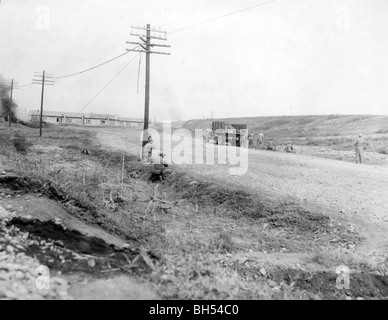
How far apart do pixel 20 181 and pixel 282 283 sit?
5.10m

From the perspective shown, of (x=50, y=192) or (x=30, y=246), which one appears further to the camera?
(x=50, y=192)

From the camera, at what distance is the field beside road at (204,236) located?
4.27 meters

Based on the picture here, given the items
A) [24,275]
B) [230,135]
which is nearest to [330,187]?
[24,275]

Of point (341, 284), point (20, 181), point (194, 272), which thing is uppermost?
point (20, 181)

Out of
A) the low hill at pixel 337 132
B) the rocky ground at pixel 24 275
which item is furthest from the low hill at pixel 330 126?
the rocky ground at pixel 24 275

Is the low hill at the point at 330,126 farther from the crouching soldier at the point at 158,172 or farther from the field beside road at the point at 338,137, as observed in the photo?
the crouching soldier at the point at 158,172

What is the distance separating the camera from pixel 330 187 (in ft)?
35.4

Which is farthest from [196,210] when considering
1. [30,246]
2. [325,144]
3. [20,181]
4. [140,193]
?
[325,144]

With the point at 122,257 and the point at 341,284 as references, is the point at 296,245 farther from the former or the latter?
the point at 122,257

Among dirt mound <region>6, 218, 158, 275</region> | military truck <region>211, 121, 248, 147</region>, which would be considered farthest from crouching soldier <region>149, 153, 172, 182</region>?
military truck <region>211, 121, 248, 147</region>

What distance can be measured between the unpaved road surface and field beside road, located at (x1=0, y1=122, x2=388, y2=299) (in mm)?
37

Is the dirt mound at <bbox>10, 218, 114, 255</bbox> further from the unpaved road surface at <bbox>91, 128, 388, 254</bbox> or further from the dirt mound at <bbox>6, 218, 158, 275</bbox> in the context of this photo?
the unpaved road surface at <bbox>91, 128, 388, 254</bbox>

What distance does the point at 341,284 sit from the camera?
555cm

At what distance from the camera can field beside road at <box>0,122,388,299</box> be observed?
4.27m
